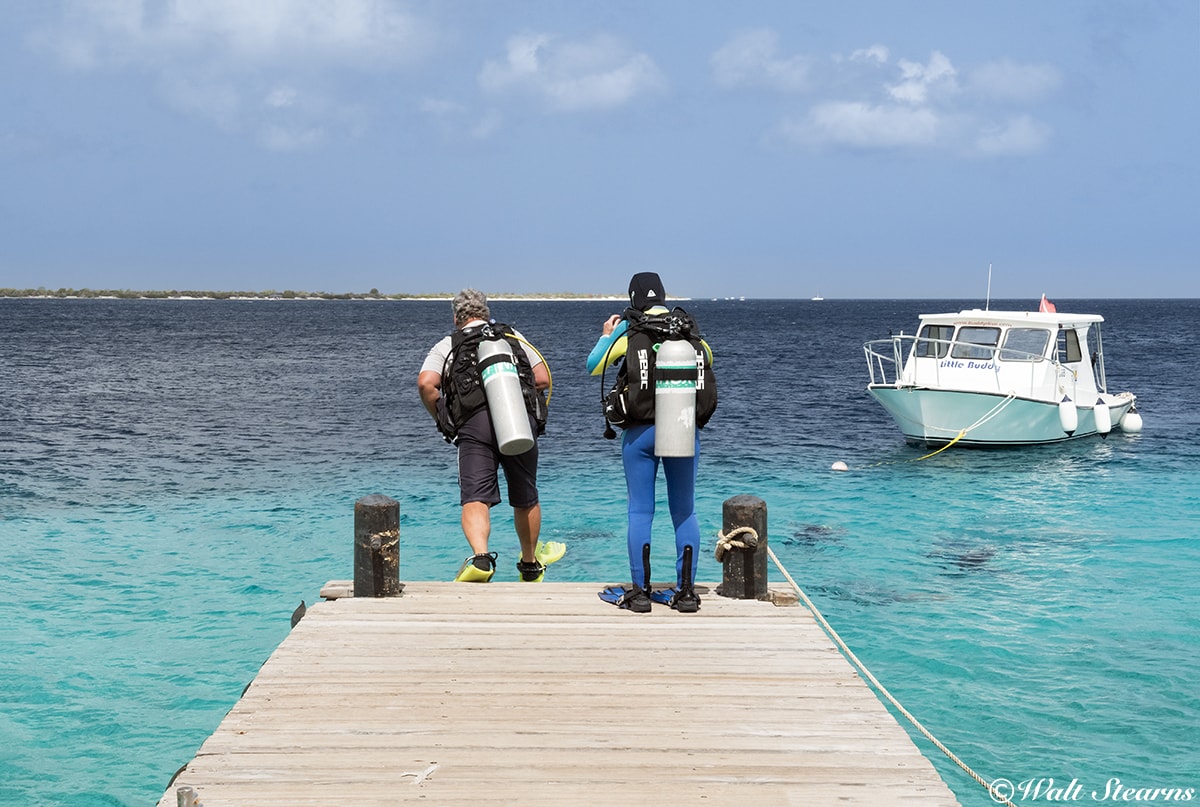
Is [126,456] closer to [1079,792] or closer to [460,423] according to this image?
→ [460,423]

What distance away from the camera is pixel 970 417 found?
2272cm

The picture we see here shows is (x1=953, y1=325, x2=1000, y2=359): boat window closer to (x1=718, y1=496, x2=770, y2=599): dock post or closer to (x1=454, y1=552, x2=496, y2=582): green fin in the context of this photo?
(x1=718, y1=496, x2=770, y2=599): dock post

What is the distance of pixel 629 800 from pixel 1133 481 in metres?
19.6

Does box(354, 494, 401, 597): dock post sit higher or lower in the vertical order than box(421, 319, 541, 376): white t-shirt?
lower

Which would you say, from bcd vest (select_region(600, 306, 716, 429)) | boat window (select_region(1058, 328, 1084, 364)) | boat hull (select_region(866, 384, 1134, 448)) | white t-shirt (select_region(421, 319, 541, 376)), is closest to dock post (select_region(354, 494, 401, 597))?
white t-shirt (select_region(421, 319, 541, 376))

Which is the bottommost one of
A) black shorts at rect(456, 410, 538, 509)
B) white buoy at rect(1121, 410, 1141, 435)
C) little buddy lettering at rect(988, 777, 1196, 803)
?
little buddy lettering at rect(988, 777, 1196, 803)

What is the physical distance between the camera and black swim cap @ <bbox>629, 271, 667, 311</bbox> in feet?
20.5

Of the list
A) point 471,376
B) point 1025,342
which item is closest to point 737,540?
point 471,376

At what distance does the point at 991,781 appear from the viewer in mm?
7852

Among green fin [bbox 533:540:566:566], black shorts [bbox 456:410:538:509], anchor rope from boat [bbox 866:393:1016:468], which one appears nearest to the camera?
black shorts [bbox 456:410:538:509]

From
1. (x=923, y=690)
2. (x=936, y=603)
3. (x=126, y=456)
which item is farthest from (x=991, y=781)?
(x=126, y=456)

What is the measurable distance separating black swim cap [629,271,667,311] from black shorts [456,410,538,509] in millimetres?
1462

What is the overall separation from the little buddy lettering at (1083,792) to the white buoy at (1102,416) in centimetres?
1856

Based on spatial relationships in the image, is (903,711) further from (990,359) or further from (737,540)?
(990,359)
